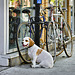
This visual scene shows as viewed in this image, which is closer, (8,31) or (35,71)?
(35,71)

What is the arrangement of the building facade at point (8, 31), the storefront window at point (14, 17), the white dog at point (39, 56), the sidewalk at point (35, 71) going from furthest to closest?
the storefront window at point (14, 17)
the building facade at point (8, 31)
the white dog at point (39, 56)
the sidewalk at point (35, 71)

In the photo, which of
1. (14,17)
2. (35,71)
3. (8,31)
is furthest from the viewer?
(14,17)

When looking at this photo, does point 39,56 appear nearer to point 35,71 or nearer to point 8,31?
point 35,71

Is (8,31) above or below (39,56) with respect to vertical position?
above

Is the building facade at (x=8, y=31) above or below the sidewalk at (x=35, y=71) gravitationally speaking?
above

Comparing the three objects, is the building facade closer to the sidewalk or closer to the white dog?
the sidewalk

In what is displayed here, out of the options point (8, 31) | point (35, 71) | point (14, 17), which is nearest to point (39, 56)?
point (35, 71)

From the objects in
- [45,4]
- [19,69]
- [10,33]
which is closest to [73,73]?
[19,69]

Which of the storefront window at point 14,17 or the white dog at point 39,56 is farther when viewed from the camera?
the storefront window at point 14,17

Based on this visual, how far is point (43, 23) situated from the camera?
4.41 meters

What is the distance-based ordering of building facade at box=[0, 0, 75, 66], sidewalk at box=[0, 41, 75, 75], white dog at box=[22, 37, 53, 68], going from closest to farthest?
1. sidewalk at box=[0, 41, 75, 75]
2. white dog at box=[22, 37, 53, 68]
3. building facade at box=[0, 0, 75, 66]

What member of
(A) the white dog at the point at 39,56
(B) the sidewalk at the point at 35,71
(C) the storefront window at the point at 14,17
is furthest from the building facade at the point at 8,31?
(A) the white dog at the point at 39,56

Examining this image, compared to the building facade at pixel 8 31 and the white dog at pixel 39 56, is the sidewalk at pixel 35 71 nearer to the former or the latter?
the white dog at pixel 39 56

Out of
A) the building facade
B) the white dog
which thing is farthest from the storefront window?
the white dog
